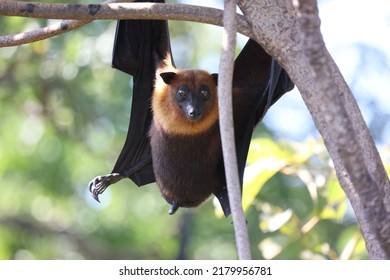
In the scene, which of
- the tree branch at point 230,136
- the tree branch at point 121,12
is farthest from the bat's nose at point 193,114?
the tree branch at point 230,136

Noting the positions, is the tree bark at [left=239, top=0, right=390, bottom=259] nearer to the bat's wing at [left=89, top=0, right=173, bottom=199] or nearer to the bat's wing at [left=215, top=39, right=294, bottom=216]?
the bat's wing at [left=215, top=39, right=294, bottom=216]

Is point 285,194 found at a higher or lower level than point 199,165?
higher

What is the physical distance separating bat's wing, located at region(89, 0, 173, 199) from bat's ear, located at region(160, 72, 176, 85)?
9 cm

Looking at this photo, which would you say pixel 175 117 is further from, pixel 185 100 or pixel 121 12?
pixel 121 12

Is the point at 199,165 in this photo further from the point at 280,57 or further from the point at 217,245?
the point at 217,245

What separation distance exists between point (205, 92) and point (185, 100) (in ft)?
0.47

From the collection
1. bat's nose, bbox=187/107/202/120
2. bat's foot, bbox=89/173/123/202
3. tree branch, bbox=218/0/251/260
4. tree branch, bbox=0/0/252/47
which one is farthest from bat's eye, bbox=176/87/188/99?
tree branch, bbox=218/0/251/260

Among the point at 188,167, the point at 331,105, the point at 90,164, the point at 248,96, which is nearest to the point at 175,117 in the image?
the point at 188,167

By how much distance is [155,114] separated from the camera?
466cm

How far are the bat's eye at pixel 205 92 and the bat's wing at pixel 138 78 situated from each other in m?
0.30

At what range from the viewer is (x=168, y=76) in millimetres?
4539
